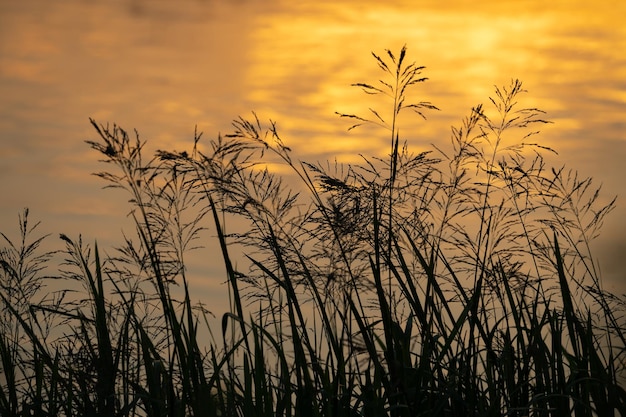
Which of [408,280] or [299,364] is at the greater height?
[408,280]

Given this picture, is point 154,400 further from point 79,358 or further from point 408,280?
point 408,280

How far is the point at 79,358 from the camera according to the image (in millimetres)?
3074

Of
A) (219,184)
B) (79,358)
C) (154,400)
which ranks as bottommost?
(154,400)

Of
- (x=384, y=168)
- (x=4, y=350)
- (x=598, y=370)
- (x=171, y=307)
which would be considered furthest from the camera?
(x=384, y=168)

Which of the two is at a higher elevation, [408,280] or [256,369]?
[408,280]

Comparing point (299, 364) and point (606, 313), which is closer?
point (299, 364)

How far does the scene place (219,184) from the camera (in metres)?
3.06

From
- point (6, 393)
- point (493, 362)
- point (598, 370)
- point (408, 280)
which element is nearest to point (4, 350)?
point (6, 393)

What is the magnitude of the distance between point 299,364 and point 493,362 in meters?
0.67

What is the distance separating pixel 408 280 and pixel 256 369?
568 mm

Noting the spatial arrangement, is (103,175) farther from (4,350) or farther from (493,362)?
(493,362)

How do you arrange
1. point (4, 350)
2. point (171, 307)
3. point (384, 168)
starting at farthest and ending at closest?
point (384, 168) < point (4, 350) < point (171, 307)

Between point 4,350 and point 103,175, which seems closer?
point 103,175

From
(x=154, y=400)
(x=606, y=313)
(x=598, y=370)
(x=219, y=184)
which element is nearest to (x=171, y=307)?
(x=154, y=400)
